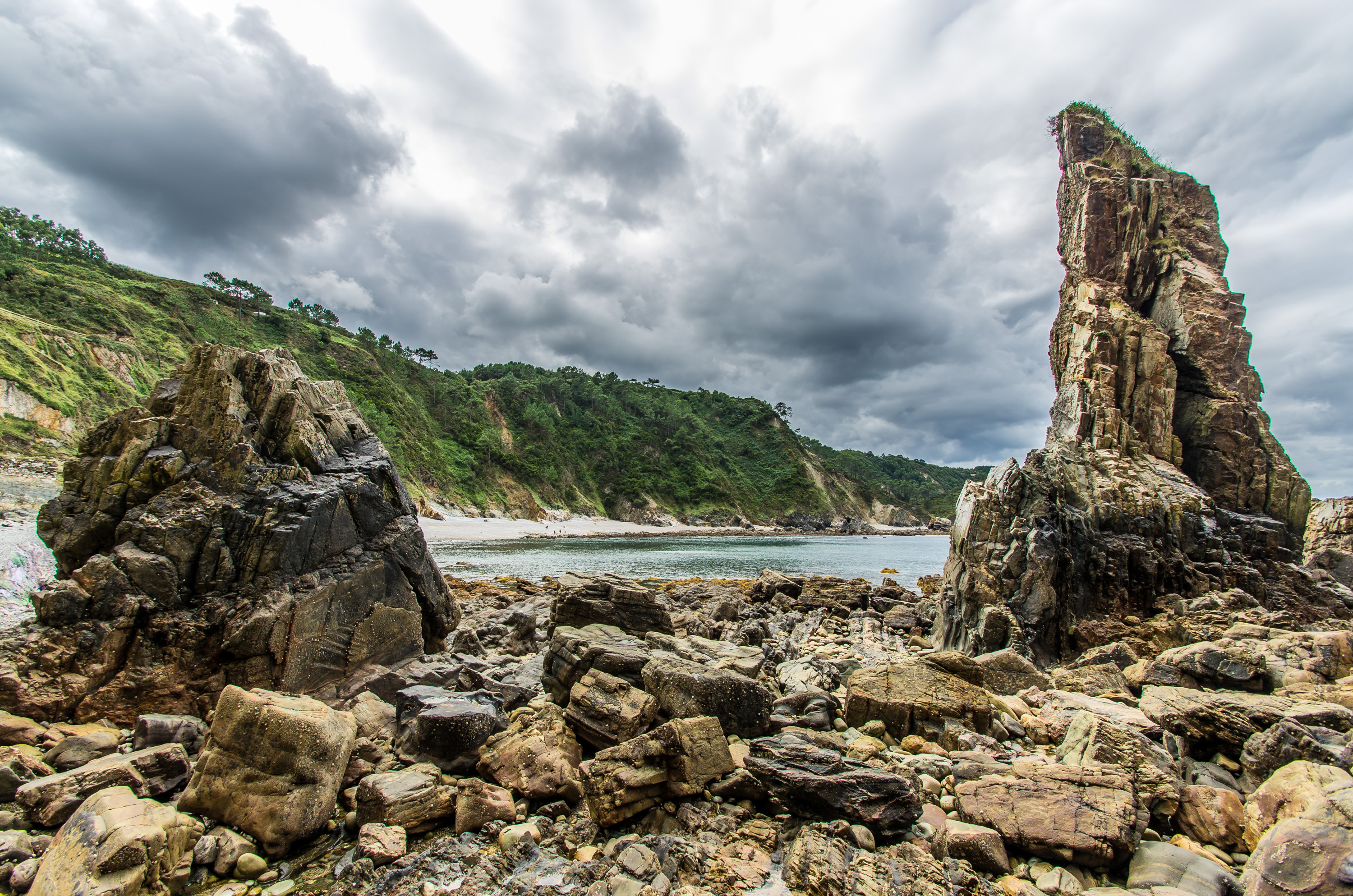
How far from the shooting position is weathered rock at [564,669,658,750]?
226 inches

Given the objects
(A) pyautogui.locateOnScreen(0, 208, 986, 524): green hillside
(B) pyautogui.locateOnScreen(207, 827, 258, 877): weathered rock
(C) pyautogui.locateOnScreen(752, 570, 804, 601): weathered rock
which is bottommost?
(C) pyautogui.locateOnScreen(752, 570, 804, 601): weathered rock

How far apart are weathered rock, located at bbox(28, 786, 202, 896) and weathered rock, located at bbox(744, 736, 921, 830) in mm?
4770

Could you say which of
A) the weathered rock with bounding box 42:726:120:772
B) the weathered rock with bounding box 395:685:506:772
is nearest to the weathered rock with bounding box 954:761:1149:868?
the weathered rock with bounding box 395:685:506:772

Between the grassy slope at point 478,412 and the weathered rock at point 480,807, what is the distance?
46339 mm

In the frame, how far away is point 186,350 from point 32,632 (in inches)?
2812

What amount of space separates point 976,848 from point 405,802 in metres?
5.03

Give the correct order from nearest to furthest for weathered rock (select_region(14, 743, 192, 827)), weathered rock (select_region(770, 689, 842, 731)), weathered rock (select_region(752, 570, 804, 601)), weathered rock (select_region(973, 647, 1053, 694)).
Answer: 1. weathered rock (select_region(14, 743, 192, 827))
2. weathered rock (select_region(770, 689, 842, 731))
3. weathered rock (select_region(973, 647, 1053, 694))
4. weathered rock (select_region(752, 570, 804, 601))

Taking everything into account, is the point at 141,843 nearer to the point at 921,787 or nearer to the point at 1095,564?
the point at 921,787

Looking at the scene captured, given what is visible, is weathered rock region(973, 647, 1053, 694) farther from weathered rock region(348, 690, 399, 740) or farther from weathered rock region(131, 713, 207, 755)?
weathered rock region(131, 713, 207, 755)

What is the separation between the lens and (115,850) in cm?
350

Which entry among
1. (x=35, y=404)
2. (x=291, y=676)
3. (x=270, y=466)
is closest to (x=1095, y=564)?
(x=291, y=676)

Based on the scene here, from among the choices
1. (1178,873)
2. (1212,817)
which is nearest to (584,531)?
(1212,817)

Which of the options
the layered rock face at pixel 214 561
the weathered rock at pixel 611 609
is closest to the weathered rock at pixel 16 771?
the layered rock face at pixel 214 561

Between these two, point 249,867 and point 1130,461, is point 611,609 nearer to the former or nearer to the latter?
point 249,867
